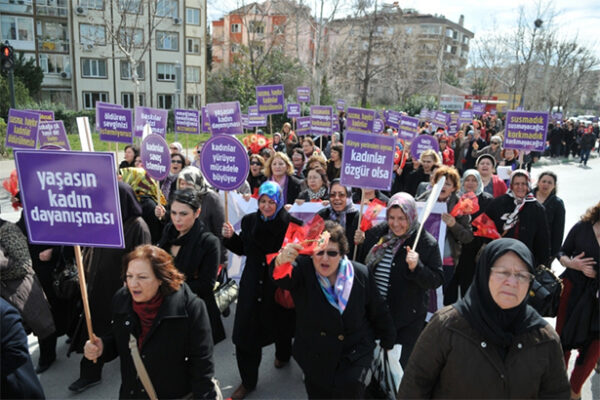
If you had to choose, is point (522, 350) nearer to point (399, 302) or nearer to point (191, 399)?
point (399, 302)

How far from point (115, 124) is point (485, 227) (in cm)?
659

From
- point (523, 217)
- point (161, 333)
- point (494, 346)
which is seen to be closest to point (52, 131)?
point (161, 333)

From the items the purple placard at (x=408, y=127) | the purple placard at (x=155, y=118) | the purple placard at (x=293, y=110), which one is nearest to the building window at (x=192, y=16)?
the purple placard at (x=293, y=110)

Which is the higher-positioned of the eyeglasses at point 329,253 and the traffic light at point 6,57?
the traffic light at point 6,57

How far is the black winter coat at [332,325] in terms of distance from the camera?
3.04 metres

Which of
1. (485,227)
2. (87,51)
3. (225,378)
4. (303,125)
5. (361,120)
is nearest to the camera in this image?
(225,378)

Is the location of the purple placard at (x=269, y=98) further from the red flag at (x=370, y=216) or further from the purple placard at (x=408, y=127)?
the red flag at (x=370, y=216)

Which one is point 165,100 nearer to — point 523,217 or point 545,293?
point 523,217

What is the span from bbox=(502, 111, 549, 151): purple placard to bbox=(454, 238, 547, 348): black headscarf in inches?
253

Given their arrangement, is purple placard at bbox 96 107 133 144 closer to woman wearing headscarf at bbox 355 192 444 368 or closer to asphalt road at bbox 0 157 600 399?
asphalt road at bbox 0 157 600 399

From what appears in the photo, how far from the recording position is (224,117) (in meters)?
9.36

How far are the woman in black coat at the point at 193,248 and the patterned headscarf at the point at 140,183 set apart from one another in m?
1.56

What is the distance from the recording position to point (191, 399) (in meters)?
2.75

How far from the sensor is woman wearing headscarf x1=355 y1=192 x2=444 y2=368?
11.8 feet
